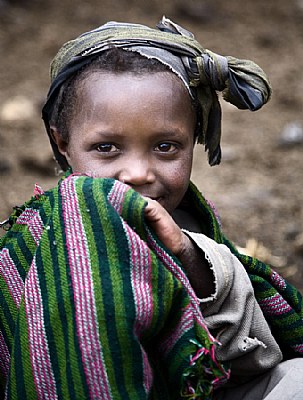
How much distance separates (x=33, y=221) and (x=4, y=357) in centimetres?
35

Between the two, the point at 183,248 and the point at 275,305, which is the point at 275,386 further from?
the point at 183,248

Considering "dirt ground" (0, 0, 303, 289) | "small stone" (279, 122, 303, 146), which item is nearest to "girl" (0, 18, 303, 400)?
"dirt ground" (0, 0, 303, 289)

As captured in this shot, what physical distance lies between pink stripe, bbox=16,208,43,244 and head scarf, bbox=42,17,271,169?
0.48 m

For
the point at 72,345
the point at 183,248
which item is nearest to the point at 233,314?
the point at 183,248

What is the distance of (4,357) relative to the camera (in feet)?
5.66

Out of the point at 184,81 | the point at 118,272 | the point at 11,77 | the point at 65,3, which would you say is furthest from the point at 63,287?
the point at 65,3

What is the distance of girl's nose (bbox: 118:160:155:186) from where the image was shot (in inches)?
75.7

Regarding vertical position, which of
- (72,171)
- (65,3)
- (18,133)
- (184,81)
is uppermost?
(65,3)

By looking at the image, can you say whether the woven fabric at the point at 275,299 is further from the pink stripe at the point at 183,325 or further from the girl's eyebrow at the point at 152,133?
the pink stripe at the point at 183,325

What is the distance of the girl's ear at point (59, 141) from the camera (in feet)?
7.41

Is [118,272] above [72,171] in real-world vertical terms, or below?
below

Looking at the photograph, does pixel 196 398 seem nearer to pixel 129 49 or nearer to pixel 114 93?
pixel 114 93

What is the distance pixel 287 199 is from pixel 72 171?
2.30 metres

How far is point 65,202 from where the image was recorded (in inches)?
65.6
